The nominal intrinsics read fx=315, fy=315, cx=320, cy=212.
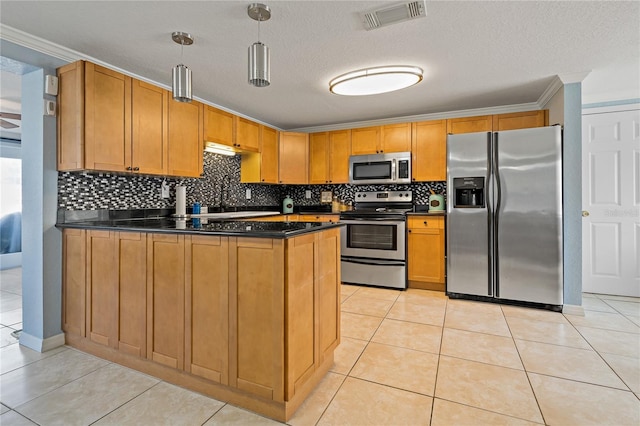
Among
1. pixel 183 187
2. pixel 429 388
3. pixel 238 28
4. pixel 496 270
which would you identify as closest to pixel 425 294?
pixel 496 270

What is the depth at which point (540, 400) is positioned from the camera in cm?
177

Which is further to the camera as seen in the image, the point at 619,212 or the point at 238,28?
the point at 619,212

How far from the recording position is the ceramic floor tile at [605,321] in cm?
278

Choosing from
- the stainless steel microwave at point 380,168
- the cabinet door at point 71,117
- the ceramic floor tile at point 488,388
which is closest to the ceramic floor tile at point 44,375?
the cabinet door at point 71,117

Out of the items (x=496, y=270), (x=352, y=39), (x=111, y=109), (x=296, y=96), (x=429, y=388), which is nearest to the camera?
(x=429, y=388)

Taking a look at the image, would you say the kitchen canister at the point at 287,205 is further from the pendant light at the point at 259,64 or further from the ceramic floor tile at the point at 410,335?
the pendant light at the point at 259,64

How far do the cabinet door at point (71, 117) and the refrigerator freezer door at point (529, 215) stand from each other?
12.7ft

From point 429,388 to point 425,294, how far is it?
2.10 metres

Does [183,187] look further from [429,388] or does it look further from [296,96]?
[429,388]

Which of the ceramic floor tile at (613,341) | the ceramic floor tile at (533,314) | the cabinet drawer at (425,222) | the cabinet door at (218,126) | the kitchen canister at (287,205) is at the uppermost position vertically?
the cabinet door at (218,126)

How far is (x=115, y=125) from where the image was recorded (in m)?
2.64

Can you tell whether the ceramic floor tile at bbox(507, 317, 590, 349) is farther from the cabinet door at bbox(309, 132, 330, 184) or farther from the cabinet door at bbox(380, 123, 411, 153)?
the cabinet door at bbox(309, 132, 330, 184)

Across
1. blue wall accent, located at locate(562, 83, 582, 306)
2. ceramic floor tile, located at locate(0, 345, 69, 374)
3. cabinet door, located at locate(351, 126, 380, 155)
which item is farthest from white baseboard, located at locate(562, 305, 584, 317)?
ceramic floor tile, located at locate(0, 345, 69, 374)

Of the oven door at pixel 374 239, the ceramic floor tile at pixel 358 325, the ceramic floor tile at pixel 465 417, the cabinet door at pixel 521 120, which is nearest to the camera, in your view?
the ceramic floor tile at pixel 465 417
